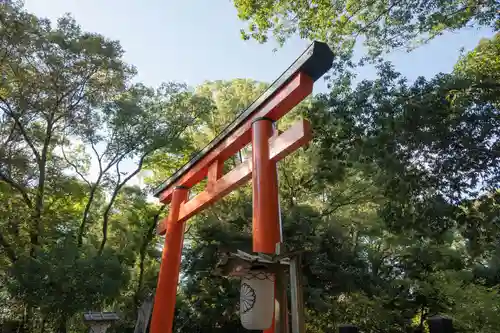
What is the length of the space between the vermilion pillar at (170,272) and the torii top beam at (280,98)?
128cm

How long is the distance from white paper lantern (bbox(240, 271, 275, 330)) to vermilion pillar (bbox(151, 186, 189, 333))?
11.6 ft

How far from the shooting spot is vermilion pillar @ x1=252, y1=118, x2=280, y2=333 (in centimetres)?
343

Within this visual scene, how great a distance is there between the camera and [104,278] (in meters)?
7.11

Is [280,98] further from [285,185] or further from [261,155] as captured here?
[285,185]

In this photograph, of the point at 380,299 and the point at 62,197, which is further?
the point at 62,197

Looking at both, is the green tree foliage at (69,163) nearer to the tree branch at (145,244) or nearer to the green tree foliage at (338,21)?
the tree branch at (145,244)

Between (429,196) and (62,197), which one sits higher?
(62,197)

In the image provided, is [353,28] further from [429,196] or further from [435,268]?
[435,268]

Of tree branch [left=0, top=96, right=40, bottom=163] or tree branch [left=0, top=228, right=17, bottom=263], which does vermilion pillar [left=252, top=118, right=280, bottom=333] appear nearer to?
tree branch [left=0, top=228, right=17, bottom=263]

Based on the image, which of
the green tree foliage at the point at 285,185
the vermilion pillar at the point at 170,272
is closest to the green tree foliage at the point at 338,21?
the green tree foliage at the point at 285,185

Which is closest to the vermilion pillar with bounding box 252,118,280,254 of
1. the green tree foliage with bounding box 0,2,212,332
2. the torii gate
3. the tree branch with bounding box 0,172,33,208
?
the torii gate

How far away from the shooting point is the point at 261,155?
3.94m

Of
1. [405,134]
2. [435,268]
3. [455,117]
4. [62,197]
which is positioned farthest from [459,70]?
[62,197]

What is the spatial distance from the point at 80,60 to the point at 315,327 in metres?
8.75
